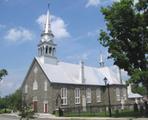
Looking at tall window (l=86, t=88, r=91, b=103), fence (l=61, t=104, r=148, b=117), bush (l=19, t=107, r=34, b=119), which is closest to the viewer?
bush (l=19, t=107, r=34, b=119)

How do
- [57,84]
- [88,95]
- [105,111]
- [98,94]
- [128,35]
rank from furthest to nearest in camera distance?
1. [98,94]
2. [88,95]
3. [57,84]
4. [105,111]
5. [128,35]

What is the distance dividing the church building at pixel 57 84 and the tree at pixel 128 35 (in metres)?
23.7

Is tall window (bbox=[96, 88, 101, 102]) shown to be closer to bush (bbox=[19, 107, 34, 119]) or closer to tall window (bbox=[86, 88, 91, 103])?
tall window (bbox=[86, 88, 91, 103])

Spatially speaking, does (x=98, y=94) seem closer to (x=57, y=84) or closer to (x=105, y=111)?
(x=57, y=84)

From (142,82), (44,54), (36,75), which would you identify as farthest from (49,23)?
(142,82)

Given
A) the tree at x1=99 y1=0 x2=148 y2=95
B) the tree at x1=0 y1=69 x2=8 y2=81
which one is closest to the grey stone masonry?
the tree at x1=0 y1=69 x2=8 y2=81

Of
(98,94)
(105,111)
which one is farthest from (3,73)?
(98,94)

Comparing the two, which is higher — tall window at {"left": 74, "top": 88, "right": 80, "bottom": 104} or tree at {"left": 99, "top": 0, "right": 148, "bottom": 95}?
tree at {"left": 99, "top": 0, "right": 148, "bottom": 95}

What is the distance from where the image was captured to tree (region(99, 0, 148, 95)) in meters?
38.4

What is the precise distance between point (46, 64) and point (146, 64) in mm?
30468

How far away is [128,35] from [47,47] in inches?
1187

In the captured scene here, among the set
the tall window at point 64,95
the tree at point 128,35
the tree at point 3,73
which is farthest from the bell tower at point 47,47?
the tree at point 128,35

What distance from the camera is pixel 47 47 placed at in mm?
66750

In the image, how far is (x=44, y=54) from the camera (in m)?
65.8
